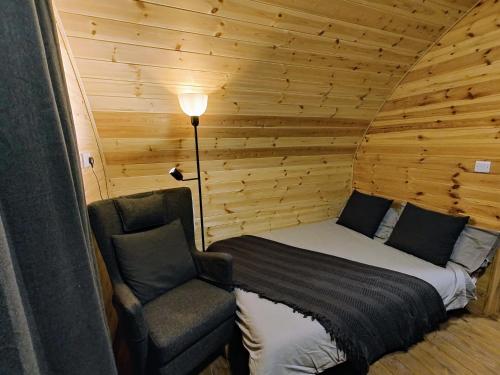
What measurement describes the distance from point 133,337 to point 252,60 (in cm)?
196

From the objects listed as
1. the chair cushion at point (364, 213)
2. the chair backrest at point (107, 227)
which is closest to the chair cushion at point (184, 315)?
the chair backrest at point (107, 227)

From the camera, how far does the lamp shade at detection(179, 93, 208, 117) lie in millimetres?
1989

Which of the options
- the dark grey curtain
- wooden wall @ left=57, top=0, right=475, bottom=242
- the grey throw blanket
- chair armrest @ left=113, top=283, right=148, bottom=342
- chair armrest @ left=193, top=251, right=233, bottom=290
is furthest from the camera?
chair armrest @ left=193, top=251, right=233, bottom=290

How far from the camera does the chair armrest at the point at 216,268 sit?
1.79 metres

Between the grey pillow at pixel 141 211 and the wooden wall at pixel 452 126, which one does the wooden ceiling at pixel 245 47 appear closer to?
the wooden wall at pixel 452 126

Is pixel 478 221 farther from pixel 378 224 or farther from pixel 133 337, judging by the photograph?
pixel 133 337

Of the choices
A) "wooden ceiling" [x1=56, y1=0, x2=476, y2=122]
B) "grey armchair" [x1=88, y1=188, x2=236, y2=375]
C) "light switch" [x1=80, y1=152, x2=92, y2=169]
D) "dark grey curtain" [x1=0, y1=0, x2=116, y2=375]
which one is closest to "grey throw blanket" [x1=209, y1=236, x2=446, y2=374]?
"grey armchair" [x1=88, y1=188, x2=236, y2=375]

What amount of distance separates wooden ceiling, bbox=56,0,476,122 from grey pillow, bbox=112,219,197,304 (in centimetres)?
101

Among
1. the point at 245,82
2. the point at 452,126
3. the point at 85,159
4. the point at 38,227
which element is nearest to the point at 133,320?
the point at 38,227

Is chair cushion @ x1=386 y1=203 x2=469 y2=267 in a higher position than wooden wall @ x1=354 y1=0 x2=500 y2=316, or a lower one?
lower

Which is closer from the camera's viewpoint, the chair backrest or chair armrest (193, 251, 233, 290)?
the chair backrest

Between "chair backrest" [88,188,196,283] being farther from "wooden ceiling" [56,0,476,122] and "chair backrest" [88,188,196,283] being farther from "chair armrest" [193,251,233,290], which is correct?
"wooden ceiling" [56,0,476,122]

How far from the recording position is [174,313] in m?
1.54

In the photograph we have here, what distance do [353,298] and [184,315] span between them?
1058 mm
